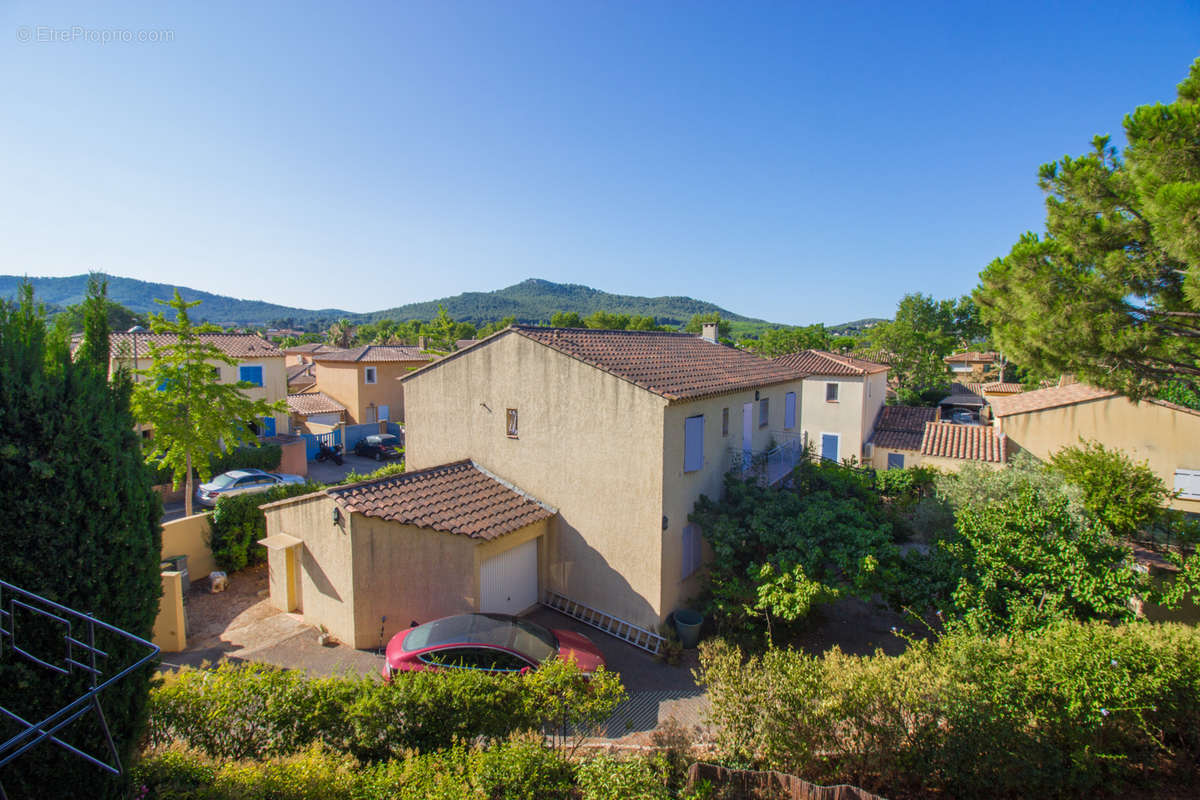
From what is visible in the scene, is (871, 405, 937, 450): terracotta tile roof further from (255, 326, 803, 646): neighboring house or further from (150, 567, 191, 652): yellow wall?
(150, 567, 191, 652): yellow wall

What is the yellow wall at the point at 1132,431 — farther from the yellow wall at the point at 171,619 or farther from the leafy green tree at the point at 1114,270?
the yellow wall at the point at 171,619

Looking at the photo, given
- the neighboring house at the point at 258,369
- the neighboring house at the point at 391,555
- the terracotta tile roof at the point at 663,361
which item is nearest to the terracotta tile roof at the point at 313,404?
the neighboring house at the point at 258,369

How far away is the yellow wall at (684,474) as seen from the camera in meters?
12.5

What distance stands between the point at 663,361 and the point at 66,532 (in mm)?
12458

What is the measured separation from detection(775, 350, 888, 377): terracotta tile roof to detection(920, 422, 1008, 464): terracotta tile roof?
14.0ft

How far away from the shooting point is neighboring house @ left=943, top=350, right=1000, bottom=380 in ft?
235

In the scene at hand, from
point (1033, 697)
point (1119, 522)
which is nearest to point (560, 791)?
point (1033, 697)

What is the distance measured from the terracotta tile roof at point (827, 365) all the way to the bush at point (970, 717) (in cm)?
2163

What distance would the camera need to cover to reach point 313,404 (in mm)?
37938

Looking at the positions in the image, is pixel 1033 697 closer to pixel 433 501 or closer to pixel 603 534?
pixel 603 534

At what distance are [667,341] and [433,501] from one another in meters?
9.49

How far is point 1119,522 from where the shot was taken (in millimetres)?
15008

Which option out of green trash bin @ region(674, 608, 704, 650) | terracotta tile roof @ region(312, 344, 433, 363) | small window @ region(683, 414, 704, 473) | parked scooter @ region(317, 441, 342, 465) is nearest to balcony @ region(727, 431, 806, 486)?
small window @ region(683, 414, 704, 473)

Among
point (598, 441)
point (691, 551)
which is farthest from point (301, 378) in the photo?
point (691, 551)
